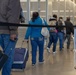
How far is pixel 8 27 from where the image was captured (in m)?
5.07

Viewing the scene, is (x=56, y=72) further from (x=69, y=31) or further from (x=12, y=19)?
(x=69, y=31)

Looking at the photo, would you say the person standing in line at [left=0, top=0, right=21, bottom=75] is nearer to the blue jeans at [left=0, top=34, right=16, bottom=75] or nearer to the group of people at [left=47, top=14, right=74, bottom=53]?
the blue jeans at [left=0, top=34, right=16, bottom=75]

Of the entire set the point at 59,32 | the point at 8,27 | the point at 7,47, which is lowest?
the point at 59,32

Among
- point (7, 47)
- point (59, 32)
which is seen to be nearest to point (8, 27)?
point (7, 47)

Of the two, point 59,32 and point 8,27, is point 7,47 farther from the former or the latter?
point 59,32

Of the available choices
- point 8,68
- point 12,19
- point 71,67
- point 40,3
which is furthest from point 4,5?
point 40,3

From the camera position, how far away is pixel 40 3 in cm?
1706

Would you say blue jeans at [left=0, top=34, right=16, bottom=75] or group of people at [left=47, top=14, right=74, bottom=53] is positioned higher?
blue jeans at [left=0, top=34, right=16, bottom=75]

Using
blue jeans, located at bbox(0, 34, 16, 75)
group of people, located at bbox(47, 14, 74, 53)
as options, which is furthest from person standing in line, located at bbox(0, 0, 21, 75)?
group of people, located at bbox(47, 14, 74, 53)

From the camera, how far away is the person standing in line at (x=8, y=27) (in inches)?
198

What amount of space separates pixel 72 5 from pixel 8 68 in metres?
21.5

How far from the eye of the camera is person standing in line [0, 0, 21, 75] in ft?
16.5

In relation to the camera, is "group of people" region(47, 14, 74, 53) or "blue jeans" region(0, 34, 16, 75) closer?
"blue jeans" region(0, 34, 16, 75)

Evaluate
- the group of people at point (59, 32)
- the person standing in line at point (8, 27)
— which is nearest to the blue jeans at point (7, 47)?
the person standing in line at point (8, 27)
